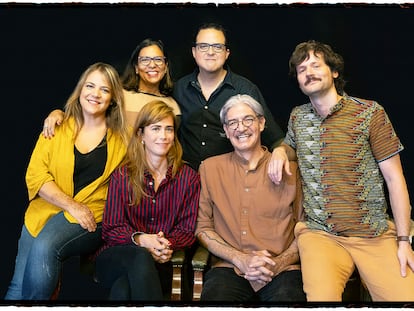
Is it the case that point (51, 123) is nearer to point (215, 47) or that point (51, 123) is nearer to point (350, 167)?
point (215, 47)

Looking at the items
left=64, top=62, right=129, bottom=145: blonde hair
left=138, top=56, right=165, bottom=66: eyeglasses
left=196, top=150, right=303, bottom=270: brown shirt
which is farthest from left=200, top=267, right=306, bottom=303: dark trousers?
left=138, top=56, right=165, bottom=66: eyeglasses

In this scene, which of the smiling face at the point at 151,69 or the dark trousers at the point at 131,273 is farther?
the smiling face at the point at 151,69

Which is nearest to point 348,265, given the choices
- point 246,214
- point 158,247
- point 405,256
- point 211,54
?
point 405,256

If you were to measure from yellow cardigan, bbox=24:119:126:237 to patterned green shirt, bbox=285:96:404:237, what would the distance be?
1132 mm

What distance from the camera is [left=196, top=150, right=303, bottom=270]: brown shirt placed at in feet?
9.84

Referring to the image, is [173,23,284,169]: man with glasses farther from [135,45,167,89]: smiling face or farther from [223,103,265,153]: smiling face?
[223,103,265,153]: smiling face

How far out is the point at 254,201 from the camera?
9.87 feet

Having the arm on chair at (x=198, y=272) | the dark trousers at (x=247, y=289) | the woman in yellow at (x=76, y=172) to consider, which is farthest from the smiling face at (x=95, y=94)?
the dark trousers at (x=247, y=289)

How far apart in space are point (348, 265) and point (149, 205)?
1.11m

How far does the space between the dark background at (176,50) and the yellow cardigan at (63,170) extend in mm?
372

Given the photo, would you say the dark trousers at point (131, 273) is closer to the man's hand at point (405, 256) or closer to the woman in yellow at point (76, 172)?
the woman in yellow at point (76, 172)

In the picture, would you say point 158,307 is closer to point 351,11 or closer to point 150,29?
point 150,29

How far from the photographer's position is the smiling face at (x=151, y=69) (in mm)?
3312

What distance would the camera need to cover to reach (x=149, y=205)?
119 inches
